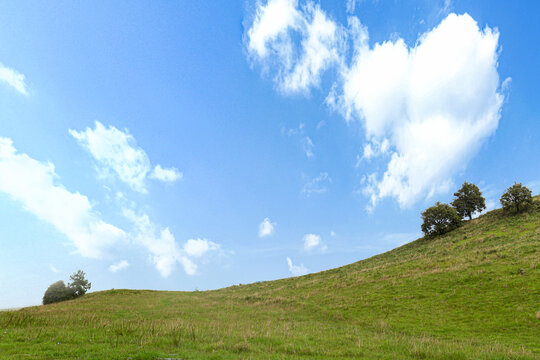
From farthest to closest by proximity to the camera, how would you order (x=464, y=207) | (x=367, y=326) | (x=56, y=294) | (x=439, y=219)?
(x=464, y=207), (x=439, y=219), (x=56, y=294), (x=367, y=326)

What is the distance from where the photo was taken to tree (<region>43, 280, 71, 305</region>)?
56.0 meters

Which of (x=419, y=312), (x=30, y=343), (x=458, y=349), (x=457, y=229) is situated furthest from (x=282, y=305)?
(x=457, y=229)

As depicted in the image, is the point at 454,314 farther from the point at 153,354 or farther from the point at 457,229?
the point at 457,229

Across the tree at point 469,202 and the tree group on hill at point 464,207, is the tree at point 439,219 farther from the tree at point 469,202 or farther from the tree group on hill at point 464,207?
the tree at point 469,202

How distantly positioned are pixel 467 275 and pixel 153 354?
3100 centimetres

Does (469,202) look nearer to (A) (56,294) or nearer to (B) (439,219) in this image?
(B) (439,219)

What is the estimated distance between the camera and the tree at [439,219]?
64.6 metres

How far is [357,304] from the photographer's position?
2808 cm

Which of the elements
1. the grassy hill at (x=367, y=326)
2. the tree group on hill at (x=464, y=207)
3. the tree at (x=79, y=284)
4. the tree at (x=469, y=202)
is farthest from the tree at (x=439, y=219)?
the tree at (x=79, y=284)

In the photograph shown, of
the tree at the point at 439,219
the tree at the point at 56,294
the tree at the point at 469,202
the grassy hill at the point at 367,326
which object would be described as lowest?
the grassy hill at the point at 367,326

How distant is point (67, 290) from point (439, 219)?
90884mm

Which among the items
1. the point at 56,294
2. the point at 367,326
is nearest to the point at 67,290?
the point at 56,294

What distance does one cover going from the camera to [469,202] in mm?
71062

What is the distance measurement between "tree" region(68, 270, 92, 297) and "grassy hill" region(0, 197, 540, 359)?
138 feet
